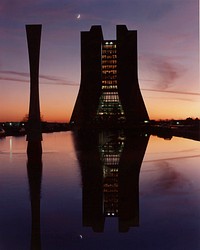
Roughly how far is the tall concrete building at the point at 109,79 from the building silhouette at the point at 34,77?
77.6m

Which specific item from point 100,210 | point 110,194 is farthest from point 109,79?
point 100,210

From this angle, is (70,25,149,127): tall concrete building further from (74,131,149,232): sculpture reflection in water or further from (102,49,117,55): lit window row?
(74,131,149,232): sculpture reflection in water

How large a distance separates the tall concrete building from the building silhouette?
7755cm

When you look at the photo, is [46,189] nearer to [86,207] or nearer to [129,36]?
[86,207]

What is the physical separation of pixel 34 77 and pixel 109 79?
88693 millimetres

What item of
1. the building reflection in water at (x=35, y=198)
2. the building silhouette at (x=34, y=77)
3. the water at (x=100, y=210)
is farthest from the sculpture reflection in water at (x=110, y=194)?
the building silhouette at (x=34, y=77)

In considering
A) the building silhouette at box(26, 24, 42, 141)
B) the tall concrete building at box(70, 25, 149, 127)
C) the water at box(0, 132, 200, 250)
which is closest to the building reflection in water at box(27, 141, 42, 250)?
the water at box(0, 132, 200, 250)

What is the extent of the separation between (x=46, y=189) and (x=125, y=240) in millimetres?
3644

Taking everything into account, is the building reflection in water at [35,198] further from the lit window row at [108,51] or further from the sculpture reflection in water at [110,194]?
the lit window row at [108,51]

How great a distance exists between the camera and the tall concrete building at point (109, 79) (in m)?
104

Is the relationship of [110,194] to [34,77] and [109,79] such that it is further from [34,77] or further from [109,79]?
[109,79]

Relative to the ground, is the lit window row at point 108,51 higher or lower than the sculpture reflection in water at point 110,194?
higher

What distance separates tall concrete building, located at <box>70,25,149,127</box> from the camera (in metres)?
104

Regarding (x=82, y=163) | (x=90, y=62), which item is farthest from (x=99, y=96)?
(x=82, y=163)
